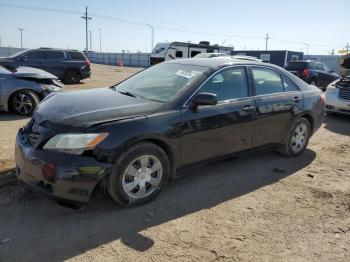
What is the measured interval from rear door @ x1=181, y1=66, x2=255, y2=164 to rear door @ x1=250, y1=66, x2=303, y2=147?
19cm

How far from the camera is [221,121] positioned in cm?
456

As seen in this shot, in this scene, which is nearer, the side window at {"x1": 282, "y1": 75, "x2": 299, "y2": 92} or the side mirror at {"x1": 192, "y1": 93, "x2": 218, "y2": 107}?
the side mirror at {"x1": 192, "y1": 93, "x2": 218, "y2": 107}

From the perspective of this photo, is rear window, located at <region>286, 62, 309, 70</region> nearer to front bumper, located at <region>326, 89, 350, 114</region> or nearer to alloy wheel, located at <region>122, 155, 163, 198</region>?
front bumper, located at <region>326, 89, 350, 114</region>

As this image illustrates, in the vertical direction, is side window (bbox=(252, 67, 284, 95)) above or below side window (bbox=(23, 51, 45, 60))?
below

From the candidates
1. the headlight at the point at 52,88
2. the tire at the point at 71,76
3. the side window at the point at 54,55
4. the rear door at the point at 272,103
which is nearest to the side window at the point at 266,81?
the rear door at the point at 272,103

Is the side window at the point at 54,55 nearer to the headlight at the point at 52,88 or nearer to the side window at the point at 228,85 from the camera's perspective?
the headlight at the point at 52,88

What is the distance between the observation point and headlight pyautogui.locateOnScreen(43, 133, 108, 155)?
11.5 feet

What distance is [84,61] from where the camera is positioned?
18.0m

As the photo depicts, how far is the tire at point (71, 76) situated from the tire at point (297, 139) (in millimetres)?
13704

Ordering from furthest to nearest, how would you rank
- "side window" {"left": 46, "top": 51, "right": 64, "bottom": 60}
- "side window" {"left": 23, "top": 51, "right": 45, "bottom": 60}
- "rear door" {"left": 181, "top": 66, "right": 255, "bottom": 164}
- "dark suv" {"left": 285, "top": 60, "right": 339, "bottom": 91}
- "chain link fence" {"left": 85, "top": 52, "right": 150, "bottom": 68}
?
"chain link fence" {"left": 85, "top": 52, "right": 150, "bottom": 68} < "dark suv" {"left": 285, "top": 60, "right": 339, "bottom": 91} < "side window" {"left": 46, "top": 51, "right": 64, "bottom": 60} < "side window" {"left": 23, "top": 51, "right": 45, "bottom": 60} < "rear door" {"left": 181, "top": 66, "right": 255, "bottom": 164}

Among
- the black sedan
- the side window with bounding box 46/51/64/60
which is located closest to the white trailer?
the side window with bounding box 46/51/64/60

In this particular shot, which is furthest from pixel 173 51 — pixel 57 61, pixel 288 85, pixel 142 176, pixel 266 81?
pixel 142 176

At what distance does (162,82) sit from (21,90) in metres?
5.09

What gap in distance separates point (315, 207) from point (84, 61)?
51.5ft
